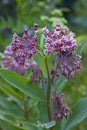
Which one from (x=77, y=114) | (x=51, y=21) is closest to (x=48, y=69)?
(x=77, y=114)

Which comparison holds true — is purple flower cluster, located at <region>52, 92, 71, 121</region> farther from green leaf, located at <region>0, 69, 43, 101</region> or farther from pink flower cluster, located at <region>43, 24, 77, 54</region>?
pink flower cluster, located at <region>43, 24, 77, 54</region>

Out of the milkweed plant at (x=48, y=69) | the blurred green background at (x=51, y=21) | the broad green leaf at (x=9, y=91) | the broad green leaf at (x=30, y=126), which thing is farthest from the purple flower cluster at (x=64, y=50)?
the broad green leaf at (x=9, y=91)

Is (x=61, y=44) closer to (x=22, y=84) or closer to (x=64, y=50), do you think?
(x=64, y=50)

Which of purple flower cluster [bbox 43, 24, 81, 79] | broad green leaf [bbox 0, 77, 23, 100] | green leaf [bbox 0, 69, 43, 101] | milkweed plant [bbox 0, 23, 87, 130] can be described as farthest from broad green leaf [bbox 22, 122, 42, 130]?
broad green leaf [bbox 0, 77, 23, 100]

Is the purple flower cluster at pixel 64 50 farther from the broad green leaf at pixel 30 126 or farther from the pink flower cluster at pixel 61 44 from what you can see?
the broad green leaf at pixel 30 126

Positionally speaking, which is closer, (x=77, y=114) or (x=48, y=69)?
(x=48, y=69)
